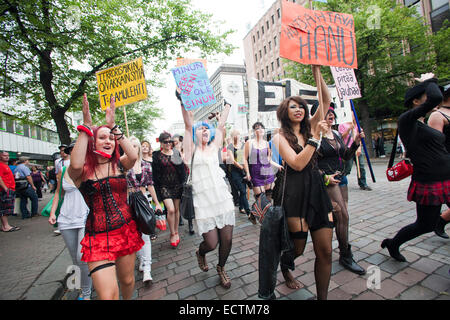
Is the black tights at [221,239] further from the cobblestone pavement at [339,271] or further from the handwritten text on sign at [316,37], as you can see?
the handwritten text on sign at [316,37]

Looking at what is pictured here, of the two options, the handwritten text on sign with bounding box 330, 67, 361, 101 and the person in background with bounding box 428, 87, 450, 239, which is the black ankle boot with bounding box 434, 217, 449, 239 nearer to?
the person in background with bounding box 428, 87, 450, 239

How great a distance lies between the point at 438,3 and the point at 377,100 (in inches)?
364

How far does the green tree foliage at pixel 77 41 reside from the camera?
24.6ft

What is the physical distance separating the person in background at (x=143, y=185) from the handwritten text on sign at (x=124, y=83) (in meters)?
1.11

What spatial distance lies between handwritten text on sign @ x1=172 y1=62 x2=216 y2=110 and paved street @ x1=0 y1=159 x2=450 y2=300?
8.18 feet

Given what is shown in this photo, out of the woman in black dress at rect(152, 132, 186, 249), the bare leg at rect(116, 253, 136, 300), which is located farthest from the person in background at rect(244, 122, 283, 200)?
the bare leg at rect(116, 253, 136, 300)

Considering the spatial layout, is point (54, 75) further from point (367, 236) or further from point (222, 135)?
point (367, 236)

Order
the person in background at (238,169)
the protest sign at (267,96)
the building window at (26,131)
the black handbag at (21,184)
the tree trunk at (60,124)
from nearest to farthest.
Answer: the protest sign at (267,96)
the person in background at (238,169)
the black handbag at (21,184)
the tree trunk at (60,124)
the building window at (26,131)

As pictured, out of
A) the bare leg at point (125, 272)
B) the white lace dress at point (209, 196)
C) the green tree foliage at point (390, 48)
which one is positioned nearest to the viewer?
the bare leg at point (125, 272)

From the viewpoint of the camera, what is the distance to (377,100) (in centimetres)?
1852

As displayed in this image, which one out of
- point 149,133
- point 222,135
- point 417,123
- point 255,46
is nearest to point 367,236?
point 417,123

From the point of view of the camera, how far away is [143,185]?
4.25 m

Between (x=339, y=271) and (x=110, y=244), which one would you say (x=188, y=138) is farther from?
(x=339, y=271)

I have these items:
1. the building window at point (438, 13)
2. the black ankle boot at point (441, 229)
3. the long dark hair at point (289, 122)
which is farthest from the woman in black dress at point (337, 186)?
the building window at point (438, 13)
